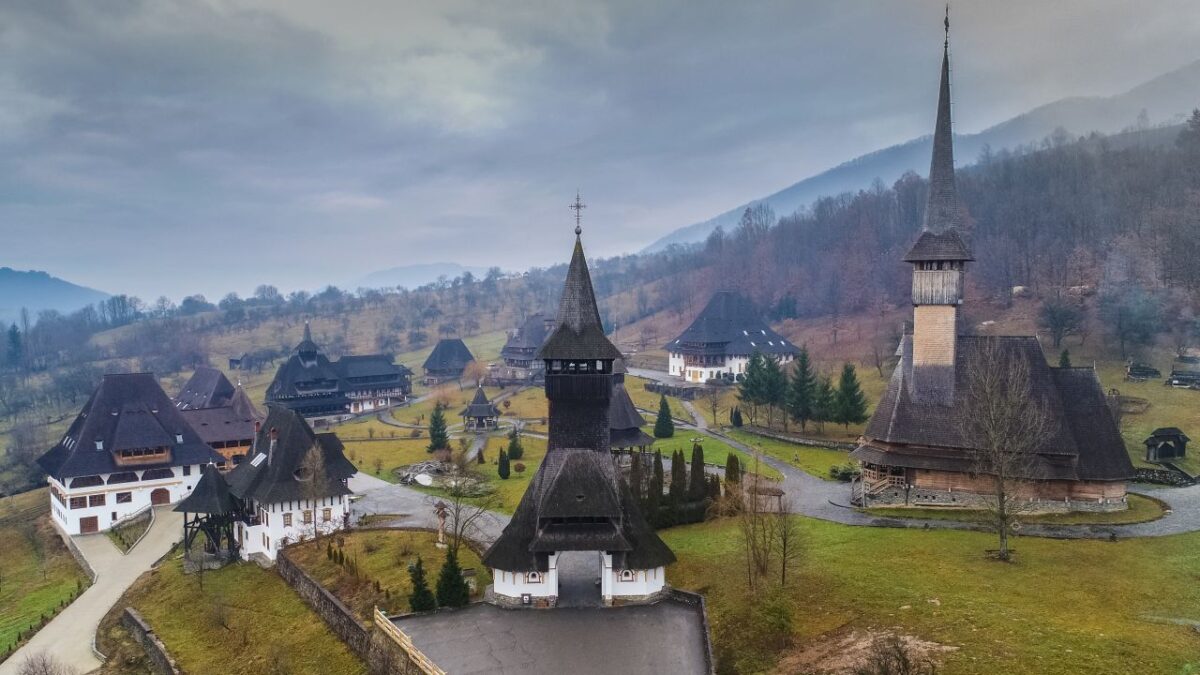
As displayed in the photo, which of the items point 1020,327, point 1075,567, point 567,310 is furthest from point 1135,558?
point 1020,327

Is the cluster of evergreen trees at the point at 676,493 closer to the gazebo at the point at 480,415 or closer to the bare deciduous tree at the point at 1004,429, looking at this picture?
the bare deciduous tree at the point at 1004,429

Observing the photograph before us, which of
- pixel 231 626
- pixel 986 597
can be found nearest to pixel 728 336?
pixel 986 597

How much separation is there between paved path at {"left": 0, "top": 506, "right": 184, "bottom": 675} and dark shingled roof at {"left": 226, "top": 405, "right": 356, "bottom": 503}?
286 inches

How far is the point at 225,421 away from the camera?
212 ft

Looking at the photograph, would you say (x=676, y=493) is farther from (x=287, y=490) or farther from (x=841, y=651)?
(x=287, y=490)

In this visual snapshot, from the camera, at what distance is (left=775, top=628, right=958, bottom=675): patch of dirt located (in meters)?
21.1

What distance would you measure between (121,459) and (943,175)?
56833 millimetres

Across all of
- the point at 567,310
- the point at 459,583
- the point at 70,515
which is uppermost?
the point at 567,310

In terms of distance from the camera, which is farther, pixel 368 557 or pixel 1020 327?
pixel 1020 327

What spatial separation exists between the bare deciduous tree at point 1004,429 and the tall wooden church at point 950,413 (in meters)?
0.19

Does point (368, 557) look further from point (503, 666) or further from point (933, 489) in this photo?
point (933, 489)

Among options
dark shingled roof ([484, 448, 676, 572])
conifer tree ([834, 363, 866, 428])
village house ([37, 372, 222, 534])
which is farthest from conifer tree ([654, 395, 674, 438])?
village house ([37, 372, 222, 534])

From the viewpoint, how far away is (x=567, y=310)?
30984 millimetres

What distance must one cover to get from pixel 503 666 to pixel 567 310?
45.8 ft
